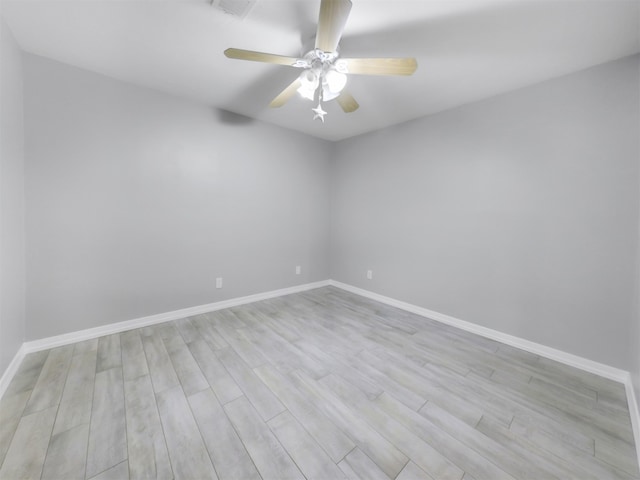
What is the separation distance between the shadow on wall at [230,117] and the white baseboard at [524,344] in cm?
300

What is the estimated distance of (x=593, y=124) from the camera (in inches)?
77.3

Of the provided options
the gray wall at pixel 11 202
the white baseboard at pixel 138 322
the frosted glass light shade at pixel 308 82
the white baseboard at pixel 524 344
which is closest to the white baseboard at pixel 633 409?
the white baseboard at pixel 524 344

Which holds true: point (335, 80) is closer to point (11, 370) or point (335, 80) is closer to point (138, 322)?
point (138, 322)

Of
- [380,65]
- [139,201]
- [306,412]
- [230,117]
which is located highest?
[230,117]

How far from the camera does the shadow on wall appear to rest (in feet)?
9.67

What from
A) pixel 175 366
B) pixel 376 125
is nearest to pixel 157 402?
pixel 175 366

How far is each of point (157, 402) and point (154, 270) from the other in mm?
1487

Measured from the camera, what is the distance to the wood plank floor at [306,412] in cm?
119

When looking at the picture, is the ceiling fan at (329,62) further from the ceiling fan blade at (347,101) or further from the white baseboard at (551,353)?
the white baseboard at (551,353)

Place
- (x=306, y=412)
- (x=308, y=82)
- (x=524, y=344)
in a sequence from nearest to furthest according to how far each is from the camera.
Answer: (x=306, y=412), (x=308, y=82), (x=524, y=344)

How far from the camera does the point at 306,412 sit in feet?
4.91

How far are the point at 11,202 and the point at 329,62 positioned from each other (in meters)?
2.49

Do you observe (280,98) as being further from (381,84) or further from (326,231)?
(326,231)

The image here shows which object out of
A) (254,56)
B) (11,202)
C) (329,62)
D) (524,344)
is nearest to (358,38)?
(329,62)
